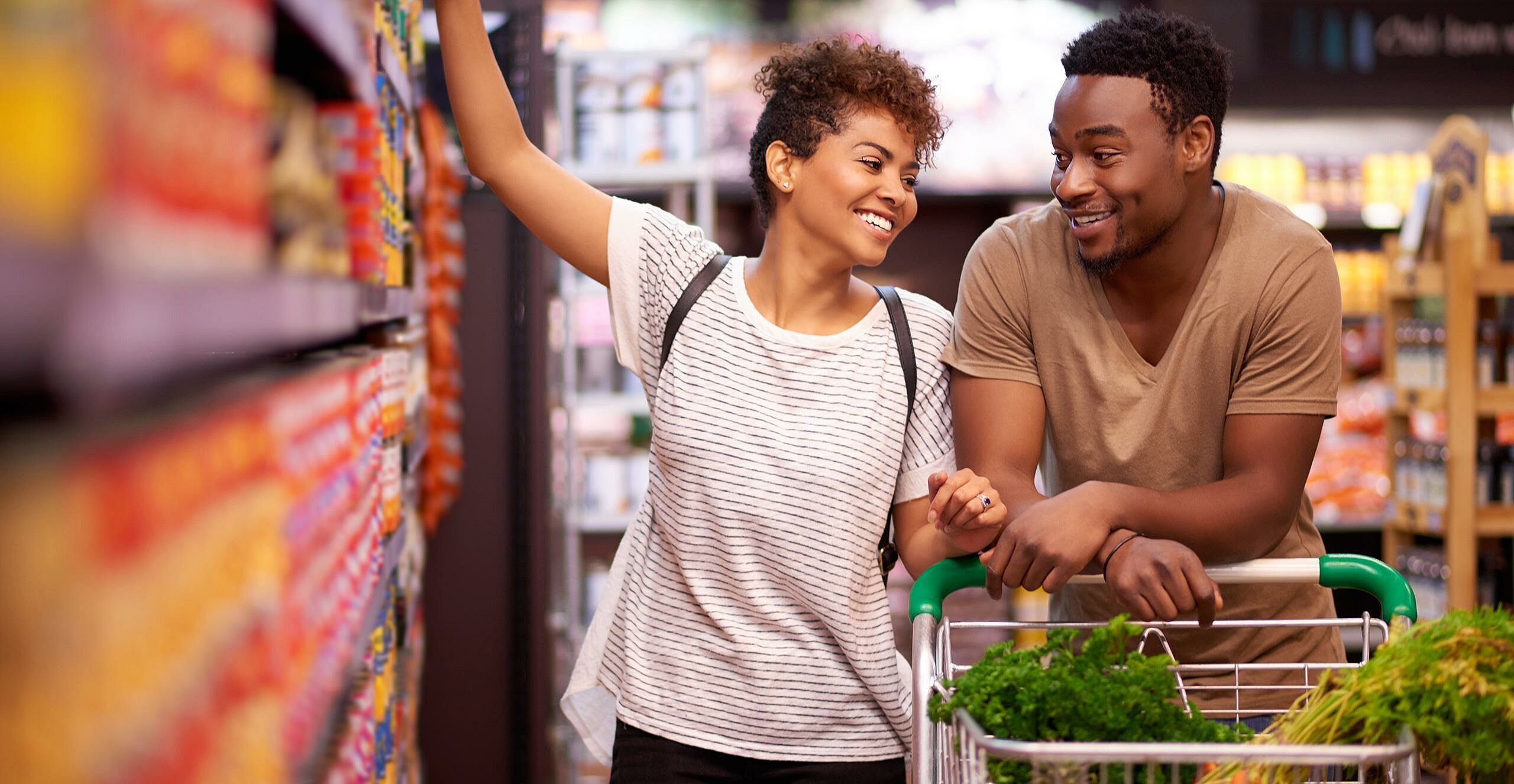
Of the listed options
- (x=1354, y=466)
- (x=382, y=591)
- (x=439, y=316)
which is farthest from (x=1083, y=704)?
(x=1354, y=466)

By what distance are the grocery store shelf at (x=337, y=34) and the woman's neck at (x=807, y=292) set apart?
0.66 m

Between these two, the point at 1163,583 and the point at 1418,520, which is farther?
the point at 1418,520

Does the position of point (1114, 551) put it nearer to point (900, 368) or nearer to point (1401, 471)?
point (900, 368)

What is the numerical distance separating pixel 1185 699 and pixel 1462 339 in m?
3.74

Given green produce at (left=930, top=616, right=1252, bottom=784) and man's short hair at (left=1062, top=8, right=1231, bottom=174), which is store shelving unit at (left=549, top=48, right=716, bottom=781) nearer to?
man's short hair at (left=1062, top=8, right=1231, bottom=174)

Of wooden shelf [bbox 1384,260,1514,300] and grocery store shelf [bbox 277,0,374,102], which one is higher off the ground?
grocery store shelf [bbox 277,0,374,102]

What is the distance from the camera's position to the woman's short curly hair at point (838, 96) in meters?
1.92

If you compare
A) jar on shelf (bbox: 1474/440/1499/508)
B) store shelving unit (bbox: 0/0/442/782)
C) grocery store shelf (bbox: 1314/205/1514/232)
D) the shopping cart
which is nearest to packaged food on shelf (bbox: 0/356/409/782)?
store shelving unit (bbox: 0/0/442/782)

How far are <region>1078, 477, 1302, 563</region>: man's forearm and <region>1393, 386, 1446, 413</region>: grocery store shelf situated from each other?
3415 millimetres

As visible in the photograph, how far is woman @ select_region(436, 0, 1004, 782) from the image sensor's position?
1778 millimetres

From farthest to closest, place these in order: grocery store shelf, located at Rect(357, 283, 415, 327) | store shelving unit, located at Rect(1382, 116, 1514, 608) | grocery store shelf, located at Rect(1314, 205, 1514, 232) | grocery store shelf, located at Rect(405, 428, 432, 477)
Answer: grocery store shelf, located at Rect(1314, 205, 1514, 232) < store shelving unit, located at Rect(1382, 116, 1514, 608) < grocery store shelf, located at Rect(405, 428, 432, 477) < grocery store shelf, located at Rect(357, 283, 415, 327)

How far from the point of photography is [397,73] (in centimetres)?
210

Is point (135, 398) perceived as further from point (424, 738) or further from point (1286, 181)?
point (1286, 181)

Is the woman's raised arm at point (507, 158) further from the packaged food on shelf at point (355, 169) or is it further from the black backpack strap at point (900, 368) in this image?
the black backpack strap at point (900, 368)
